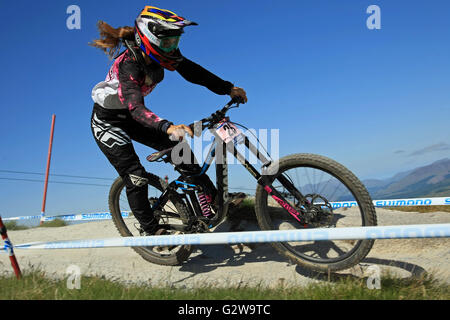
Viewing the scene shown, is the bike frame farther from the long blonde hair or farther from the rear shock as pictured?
the long blonde hair

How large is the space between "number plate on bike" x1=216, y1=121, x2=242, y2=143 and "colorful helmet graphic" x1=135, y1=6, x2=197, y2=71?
111 cm

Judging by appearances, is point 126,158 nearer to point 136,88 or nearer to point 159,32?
point 136,88

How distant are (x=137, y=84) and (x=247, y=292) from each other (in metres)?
2.67

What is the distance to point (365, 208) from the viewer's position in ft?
10.2

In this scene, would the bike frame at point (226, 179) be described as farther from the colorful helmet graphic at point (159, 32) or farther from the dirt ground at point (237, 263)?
the colorful helmet graphic at point (159, 32)

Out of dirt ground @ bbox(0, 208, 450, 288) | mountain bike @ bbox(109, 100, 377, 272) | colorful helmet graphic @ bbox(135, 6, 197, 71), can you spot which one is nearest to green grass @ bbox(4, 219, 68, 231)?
dirt ground @ bbox(0, 208, 450, 288)

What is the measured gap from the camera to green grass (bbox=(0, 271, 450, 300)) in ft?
8.10

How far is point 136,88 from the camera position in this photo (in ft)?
12.0

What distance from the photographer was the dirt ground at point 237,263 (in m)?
3.60

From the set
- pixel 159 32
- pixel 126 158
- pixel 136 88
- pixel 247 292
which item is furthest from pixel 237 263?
pixel 159 32

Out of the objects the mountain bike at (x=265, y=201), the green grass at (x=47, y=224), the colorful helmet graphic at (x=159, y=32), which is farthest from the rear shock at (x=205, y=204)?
the green grass at (x=47, y=224)

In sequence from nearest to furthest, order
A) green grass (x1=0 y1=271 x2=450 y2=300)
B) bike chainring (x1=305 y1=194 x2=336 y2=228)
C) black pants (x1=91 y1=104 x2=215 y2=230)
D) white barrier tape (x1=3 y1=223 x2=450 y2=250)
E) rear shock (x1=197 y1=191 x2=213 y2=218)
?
white barrier tape (x1=3 y1=223 x2=450 y2=250) → green grass (x1=0 y1=271 x2=450 y2=300) → bike chainring (x1=305 y1=194 x2=336 y2=228) → black pants (x1=91 y1=104 x2=215 y2=230) → rear shock (x1=197 y1=191 x2=213 y2=218)
